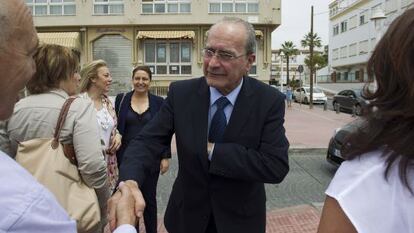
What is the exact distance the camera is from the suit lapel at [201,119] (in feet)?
8.18

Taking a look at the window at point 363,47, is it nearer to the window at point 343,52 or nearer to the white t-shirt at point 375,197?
the window at point 343,52

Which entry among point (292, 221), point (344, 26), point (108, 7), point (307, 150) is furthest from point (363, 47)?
point (292, 221)

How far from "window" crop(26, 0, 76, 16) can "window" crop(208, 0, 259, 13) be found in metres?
8.79

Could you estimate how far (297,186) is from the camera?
293 inches

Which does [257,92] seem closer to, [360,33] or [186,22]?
[186,22]

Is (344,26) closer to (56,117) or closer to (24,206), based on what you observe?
(56,117)

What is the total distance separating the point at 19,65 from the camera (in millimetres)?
1275

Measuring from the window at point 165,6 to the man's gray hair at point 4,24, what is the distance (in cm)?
2873

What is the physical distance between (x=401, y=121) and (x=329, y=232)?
37 centimetres

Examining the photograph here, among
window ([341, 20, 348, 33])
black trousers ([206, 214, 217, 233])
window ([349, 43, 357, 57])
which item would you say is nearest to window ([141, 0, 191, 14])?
black trousers ([206, 214, 217, 233])

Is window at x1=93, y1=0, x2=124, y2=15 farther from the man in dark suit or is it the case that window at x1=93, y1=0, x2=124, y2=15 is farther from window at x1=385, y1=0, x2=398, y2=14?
window at x1=385, y1=0, x2=398, y2=14

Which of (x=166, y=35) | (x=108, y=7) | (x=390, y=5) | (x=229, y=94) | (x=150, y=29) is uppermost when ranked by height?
(x=390, y=5)

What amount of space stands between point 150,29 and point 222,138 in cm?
2791

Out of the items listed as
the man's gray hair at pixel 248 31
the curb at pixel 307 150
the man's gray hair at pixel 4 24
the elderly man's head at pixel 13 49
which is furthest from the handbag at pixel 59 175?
the curb at pixel 307 150
